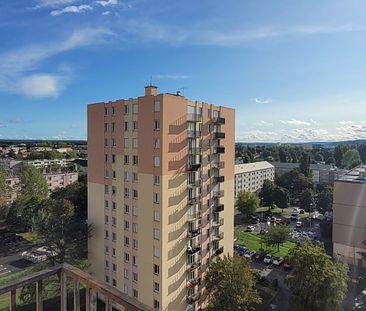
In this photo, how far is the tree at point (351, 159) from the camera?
214 ft

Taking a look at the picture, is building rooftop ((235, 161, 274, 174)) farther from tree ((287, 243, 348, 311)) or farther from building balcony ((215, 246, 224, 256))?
tree ((287, 243, 348, 311))

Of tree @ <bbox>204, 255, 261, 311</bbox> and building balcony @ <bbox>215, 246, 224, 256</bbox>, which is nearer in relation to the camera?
tree @ <bbox>204, 255, 261, 311</bbox>

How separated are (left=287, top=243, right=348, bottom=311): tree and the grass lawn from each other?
39.3 ft

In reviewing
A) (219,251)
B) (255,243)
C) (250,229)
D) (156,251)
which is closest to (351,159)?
(250,229)

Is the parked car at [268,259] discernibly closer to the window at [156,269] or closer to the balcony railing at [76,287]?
the window at [156,269]

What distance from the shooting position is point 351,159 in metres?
67.4

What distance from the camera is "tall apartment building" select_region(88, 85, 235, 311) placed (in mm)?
14461

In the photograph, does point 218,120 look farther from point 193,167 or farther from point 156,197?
point 156,197

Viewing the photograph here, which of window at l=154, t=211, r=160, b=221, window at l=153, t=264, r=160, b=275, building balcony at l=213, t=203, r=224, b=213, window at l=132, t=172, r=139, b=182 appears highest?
window at l=132, t=172, r=139, b=182

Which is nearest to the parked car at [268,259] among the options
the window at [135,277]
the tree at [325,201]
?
the window at [135,277]

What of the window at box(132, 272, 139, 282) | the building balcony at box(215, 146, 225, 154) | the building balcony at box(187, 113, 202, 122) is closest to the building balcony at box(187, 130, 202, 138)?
the building balcony at box(187, 113, 202, 122)

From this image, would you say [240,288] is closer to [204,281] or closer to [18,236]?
[204,281]

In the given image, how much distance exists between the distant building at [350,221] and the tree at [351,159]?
45910 mm

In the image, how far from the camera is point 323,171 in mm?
58906
